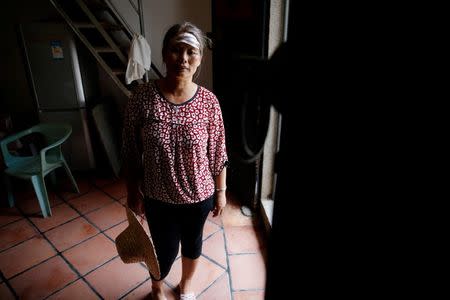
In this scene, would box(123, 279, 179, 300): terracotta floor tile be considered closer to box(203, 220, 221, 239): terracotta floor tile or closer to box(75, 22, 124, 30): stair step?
box(203, 220, 221, 239): terracotta floor tile

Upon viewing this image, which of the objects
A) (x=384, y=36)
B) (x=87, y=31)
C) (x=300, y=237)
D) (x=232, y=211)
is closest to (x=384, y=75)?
(x=384, y=36)

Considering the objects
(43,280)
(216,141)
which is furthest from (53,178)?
(216,141)

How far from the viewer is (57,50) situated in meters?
3.27

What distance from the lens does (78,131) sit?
11.8 ft

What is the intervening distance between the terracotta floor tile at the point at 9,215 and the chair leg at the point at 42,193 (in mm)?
262

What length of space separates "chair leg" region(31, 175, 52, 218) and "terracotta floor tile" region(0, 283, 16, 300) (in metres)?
0.88

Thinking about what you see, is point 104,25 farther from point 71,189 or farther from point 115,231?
point 115,231

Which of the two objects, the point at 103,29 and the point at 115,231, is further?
the point at 103,29

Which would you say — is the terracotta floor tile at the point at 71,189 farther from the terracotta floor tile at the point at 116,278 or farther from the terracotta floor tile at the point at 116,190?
the terracotta floor tile at the point at 116,278

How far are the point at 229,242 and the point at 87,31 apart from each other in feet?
10.4

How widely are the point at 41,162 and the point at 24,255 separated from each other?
0.89 meters

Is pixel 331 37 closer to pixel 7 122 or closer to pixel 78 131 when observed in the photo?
pixel 78 131

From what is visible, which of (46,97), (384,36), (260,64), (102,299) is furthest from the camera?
(46,97)

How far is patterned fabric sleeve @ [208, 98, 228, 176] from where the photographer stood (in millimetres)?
1491
